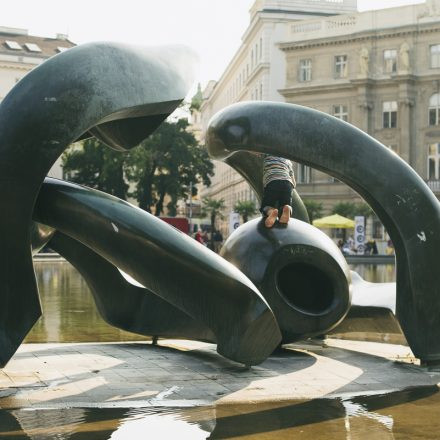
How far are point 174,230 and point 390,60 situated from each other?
5205 cm

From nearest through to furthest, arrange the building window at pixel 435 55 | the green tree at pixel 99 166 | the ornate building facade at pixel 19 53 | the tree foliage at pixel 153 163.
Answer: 1. the green tree at pixel 99 166
2. the tree foliage at pixel 153 163
3. the building window at pixel 435 55
4. the ornate building facade at pixel 19 53

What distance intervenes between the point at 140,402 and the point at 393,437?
2.14 metres

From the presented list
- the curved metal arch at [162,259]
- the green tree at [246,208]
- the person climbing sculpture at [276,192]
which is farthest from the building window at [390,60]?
the curved metal arch at [162,259]

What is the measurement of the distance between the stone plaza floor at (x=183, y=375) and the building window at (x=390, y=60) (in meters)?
49.0

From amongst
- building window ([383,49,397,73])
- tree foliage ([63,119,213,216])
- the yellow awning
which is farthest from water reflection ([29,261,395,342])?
building window ([383,49,397,73])

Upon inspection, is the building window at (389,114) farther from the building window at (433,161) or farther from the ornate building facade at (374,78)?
the building window at (433,161)

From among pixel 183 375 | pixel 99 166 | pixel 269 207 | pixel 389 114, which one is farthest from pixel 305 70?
pixel 183 375

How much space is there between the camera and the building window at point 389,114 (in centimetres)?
5709

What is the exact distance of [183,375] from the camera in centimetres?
811

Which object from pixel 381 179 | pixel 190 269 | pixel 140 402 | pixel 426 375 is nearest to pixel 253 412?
pixel 140 402

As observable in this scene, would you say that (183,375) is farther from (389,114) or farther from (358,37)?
(358,37)

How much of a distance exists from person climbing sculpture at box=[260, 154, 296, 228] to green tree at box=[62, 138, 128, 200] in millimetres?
43672

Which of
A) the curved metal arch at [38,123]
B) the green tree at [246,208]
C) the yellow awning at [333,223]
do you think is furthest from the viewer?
the green tree at [246,208]

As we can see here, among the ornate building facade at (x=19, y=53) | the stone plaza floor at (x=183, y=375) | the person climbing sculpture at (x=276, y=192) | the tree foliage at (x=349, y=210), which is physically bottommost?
the stone plaza floor at (x=183, y=375)
